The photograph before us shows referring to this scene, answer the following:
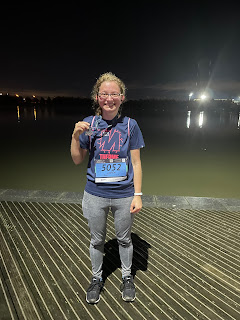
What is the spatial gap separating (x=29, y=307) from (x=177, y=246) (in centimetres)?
203

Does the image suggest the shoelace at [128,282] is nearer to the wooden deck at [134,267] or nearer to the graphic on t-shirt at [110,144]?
the wooden deck at [134,267]

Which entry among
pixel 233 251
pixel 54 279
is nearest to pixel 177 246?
pixel 233 251

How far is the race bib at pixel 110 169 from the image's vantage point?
6.77ft

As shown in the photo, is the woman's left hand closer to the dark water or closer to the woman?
the woman

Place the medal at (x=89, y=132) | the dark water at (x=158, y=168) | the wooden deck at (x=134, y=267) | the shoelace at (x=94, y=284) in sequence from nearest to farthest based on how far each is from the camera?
the medal at (x=89, y=132) → the wooden deck at (x=134, y=267) → the shoelace at (x=94, y=284) → the dark water at (x=158, y=168)

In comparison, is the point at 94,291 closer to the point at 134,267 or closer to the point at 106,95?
the point at 134,267

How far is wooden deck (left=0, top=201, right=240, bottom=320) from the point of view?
7.53 ft

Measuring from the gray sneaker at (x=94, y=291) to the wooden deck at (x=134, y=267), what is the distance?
59mm

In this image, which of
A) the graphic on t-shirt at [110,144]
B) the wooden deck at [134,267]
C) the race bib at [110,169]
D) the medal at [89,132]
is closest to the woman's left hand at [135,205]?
the race bib at [110,169]

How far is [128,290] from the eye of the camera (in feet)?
7.89

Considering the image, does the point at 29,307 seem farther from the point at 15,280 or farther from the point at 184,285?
the point at 184,285

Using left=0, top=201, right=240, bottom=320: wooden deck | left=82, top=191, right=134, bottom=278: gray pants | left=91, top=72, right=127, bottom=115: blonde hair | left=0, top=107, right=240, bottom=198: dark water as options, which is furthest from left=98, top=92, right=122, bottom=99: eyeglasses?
left=0, top=107, right=240, bottom=198: dark water

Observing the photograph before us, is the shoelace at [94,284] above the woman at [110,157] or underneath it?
underneath

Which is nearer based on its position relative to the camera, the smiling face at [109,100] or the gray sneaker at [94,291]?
the smiling face at [109,100]
